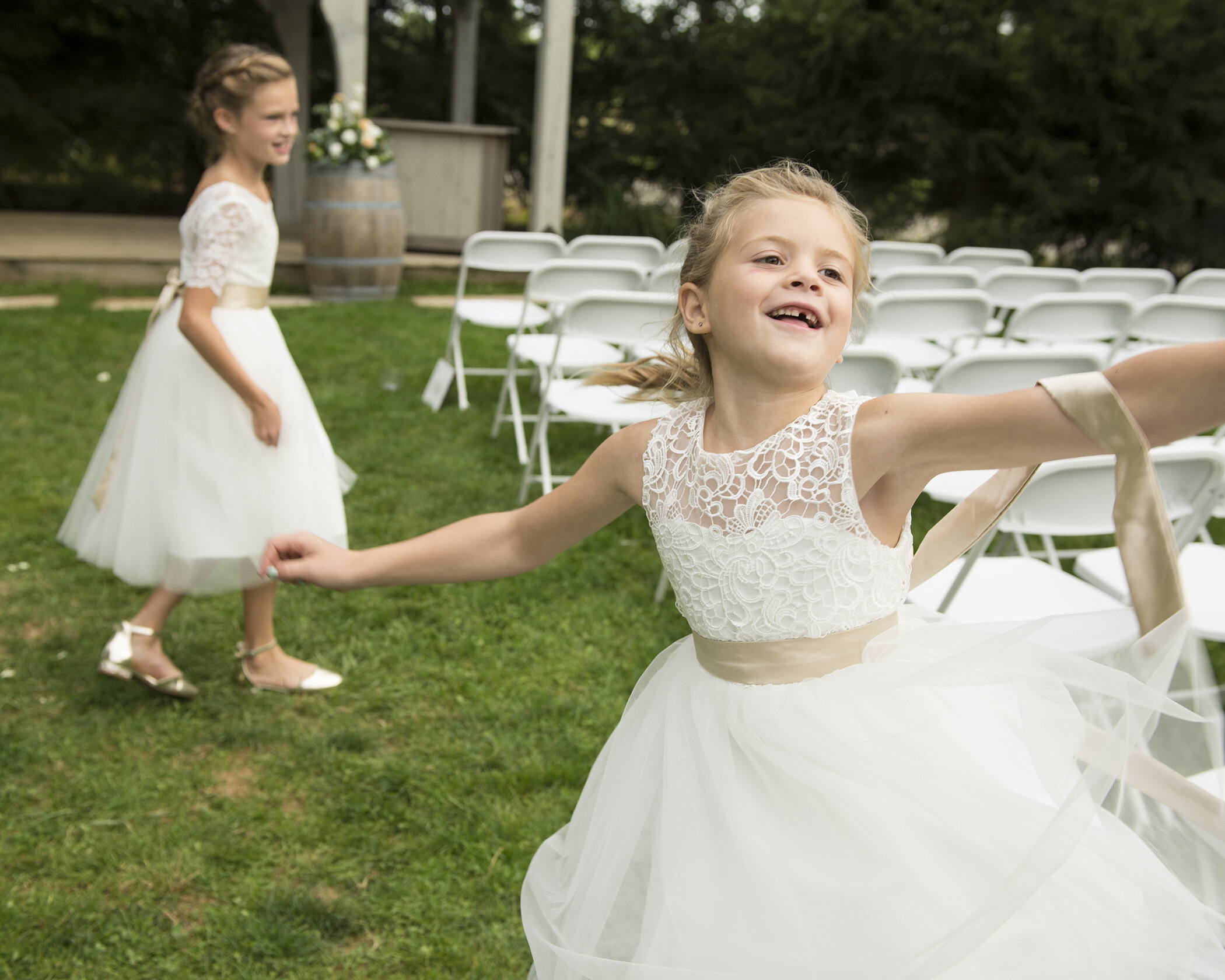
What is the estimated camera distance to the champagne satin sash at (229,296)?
2947mm

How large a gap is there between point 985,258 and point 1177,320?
112 inches

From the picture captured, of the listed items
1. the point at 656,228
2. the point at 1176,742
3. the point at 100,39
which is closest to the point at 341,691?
the point at 1176,742

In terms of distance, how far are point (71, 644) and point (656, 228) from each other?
30.8 ft

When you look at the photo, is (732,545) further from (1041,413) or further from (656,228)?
(656,228)

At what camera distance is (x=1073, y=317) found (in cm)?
507

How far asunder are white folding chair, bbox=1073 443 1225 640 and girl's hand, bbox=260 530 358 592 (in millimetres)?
1790

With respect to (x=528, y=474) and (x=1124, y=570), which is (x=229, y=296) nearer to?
(x=528, y=474)

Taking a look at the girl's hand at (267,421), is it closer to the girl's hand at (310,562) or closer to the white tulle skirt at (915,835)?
the girl's hand at (310,562)

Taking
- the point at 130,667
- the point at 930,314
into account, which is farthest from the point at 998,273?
the point at 130,667

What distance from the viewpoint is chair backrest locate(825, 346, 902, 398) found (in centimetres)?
350

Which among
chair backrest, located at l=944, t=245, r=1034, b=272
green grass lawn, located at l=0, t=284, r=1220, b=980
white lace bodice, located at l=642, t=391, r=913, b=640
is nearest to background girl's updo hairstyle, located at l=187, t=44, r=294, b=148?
green grass lawn, located at l=0, t=284, r=1220, b=980

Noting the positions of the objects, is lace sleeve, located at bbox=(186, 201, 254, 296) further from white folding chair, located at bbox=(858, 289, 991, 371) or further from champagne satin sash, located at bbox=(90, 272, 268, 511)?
white folding chair, located at bbox=(858, 289, 991, 371)

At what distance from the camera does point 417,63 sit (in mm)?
14328

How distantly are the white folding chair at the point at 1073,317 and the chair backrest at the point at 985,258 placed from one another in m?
2.32
